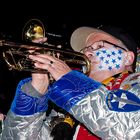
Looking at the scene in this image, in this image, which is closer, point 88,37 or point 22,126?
point 22,126

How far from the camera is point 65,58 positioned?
3.09 m

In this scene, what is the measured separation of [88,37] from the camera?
11.2 feet

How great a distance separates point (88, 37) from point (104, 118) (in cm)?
128

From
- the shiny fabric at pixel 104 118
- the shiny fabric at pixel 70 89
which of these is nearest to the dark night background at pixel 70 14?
the shiny fabric at pixel 70 89

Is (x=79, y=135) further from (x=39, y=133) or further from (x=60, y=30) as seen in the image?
(x=60, y=30)

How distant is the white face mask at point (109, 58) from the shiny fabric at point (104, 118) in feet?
2.34

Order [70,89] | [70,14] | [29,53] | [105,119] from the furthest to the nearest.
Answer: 1. [70,14]
2. [29,53]
3. [70,89]
4. [105,119]

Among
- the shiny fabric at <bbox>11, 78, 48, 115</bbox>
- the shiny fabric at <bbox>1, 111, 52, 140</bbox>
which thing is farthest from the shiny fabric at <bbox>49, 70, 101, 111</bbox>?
the shiny fabric at <bbox>1, 111, 52, 140</bbox>

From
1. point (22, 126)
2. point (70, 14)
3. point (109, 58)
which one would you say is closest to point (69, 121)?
point (22, 126)

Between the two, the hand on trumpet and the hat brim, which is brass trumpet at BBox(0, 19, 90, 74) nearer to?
the hand on trumpet

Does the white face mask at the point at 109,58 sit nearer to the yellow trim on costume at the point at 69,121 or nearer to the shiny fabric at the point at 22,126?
the yellow trim on costume at the point at 69,121

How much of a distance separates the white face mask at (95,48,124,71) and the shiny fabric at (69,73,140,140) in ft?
2.34

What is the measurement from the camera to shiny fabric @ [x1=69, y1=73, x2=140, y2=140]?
2.30 meters

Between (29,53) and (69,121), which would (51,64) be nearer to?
(29,53)
